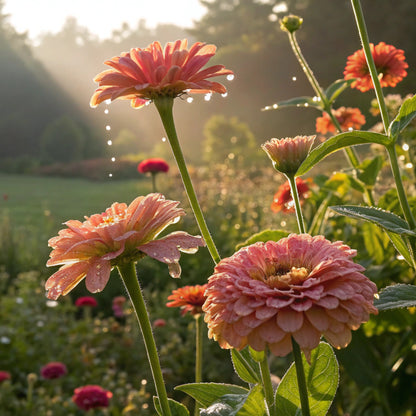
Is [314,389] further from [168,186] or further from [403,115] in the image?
[168,186]

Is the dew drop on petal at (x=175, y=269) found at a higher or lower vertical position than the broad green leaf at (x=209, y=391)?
higher

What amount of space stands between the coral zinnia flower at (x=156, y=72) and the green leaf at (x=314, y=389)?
0.32 meters

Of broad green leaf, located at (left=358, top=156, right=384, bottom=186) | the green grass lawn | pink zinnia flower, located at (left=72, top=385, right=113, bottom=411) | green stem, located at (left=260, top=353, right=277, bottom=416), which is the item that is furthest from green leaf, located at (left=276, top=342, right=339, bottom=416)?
the green grass lawn

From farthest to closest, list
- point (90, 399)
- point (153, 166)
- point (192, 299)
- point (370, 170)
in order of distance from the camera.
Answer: point (153, 166) → point (90, 399) → point (370, 170) → point (192, 299)

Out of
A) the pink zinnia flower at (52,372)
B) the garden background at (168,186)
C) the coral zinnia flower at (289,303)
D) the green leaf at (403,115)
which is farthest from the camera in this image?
the pink zinnia flower at (52,372)

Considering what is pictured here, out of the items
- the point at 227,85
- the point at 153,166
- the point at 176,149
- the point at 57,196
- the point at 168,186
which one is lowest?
the point at 176,149

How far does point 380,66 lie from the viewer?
1310 mm

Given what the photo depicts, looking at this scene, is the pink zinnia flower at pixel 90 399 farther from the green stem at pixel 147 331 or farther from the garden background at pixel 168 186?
the green stem at pixel 147 331

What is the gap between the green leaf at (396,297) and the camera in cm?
64

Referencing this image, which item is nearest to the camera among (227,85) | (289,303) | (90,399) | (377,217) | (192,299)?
(289,303)

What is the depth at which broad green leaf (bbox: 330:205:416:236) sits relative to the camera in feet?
2.13

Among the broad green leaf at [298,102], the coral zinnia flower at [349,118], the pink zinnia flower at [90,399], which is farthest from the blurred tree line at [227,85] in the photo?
the broad green leaf at [298,102]

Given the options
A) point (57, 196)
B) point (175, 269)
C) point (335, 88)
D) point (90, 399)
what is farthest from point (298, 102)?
point (57, 196)

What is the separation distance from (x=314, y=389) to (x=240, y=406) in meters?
0.11
